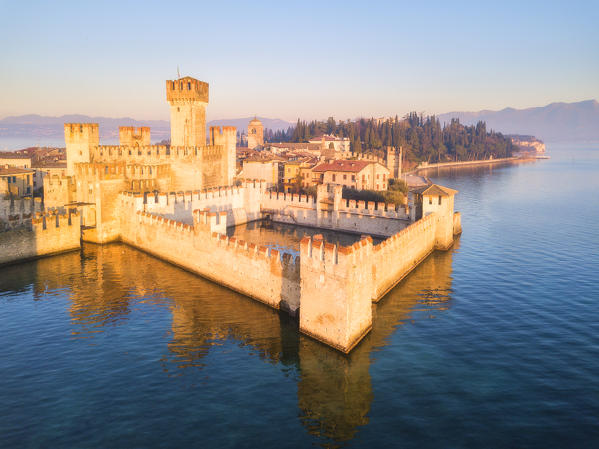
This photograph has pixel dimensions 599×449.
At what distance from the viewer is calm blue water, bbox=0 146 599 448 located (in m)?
14.0

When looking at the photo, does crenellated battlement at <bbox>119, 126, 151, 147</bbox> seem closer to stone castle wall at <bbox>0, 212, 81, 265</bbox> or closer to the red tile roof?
stone castle wall at <bbox>0, 212, 81, 265</bbox>

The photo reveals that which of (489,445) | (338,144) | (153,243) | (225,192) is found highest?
(338,144)

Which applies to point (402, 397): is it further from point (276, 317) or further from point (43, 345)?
point (43, 345)

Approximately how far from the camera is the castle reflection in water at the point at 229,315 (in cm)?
1614

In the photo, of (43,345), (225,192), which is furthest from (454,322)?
(225,192)

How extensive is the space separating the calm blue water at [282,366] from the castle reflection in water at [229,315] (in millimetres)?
91

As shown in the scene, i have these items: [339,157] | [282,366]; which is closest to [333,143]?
[339,157]

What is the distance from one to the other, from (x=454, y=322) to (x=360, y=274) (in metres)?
7.12

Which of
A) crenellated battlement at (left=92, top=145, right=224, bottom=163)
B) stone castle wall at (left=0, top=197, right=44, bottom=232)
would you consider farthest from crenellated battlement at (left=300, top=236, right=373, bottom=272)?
stone castle wall at (left=0, top=197, right=44, bottom=232)

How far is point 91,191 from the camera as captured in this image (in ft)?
126

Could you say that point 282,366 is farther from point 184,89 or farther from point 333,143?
point 333,143

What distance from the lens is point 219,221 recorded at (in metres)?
28.6

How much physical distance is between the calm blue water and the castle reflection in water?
91 millimetres

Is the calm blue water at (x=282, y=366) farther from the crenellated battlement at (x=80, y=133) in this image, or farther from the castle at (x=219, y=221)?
the crenellated battlement at (x=80, y=133)
